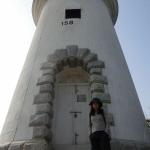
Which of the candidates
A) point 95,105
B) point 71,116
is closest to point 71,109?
point 71,116

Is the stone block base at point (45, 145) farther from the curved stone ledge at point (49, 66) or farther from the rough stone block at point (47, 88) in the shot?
the curved stone ledge at point (49, 66)

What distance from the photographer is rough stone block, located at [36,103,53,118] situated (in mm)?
5691

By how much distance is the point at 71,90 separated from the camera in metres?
6.95

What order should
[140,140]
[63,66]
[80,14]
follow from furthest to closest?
[80,14], [63,66], [140,140]

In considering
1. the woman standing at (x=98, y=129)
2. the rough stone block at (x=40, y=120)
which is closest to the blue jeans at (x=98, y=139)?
the woman standing at (x=98, y=129)

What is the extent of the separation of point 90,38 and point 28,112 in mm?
3789

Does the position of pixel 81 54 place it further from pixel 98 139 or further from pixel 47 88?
pixel 98 139

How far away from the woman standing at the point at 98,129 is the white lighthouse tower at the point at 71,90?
3.33ft

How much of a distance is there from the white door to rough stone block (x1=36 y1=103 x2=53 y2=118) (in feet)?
1.92

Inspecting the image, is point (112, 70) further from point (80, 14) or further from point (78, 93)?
point (80, 14)

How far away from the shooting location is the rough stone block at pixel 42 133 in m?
5.20

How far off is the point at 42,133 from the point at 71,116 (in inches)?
54.1

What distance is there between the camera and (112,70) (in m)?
6.99

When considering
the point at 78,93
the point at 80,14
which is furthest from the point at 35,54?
the point at 80,14
